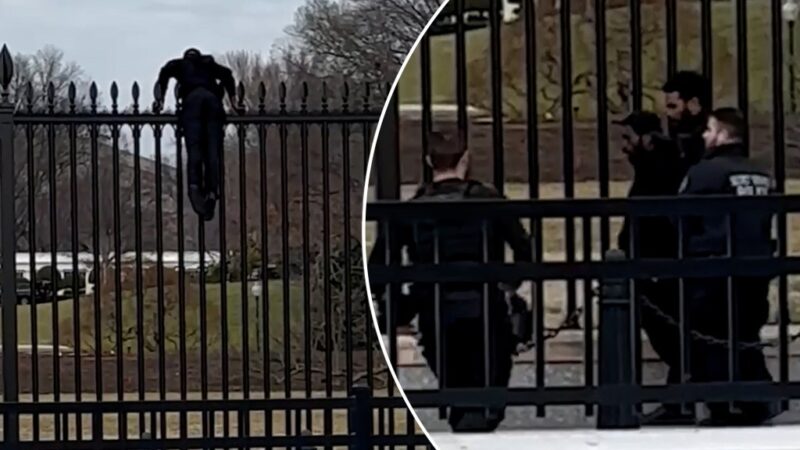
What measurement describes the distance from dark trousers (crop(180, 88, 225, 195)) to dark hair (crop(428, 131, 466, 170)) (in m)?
2.46

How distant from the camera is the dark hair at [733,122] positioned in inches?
94.1

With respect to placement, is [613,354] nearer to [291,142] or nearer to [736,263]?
[736,263]

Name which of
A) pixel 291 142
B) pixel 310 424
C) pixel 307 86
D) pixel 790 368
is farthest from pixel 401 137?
pixel 291 142

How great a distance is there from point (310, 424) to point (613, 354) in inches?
103

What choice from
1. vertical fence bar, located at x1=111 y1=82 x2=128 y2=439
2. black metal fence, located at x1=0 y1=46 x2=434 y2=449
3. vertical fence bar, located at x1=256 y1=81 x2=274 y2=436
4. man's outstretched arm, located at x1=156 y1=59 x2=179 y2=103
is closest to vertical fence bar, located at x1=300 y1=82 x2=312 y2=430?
black metal fence, located at x1=0 y1=46 x2=434 y2=449

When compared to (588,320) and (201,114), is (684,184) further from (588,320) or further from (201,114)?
(201,114)

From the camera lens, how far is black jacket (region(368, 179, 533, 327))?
239 centimetres

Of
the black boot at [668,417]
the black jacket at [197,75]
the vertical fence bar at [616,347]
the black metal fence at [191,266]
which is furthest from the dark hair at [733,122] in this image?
the black jacket at [197,75]

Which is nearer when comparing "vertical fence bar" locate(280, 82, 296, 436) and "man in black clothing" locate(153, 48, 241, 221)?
"man in black clothing" locate(153, 48, 241, 221)

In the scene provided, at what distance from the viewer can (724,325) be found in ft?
7.95

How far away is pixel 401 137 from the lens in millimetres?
2451

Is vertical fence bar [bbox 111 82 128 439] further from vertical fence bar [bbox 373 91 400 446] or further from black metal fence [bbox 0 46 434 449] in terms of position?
vertical fence bar [bbox 373 91 400 446]

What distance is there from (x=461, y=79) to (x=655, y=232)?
480mm

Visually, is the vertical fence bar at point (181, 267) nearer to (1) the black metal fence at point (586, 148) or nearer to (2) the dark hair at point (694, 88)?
(1) the black metal fence at point (586, 148)
